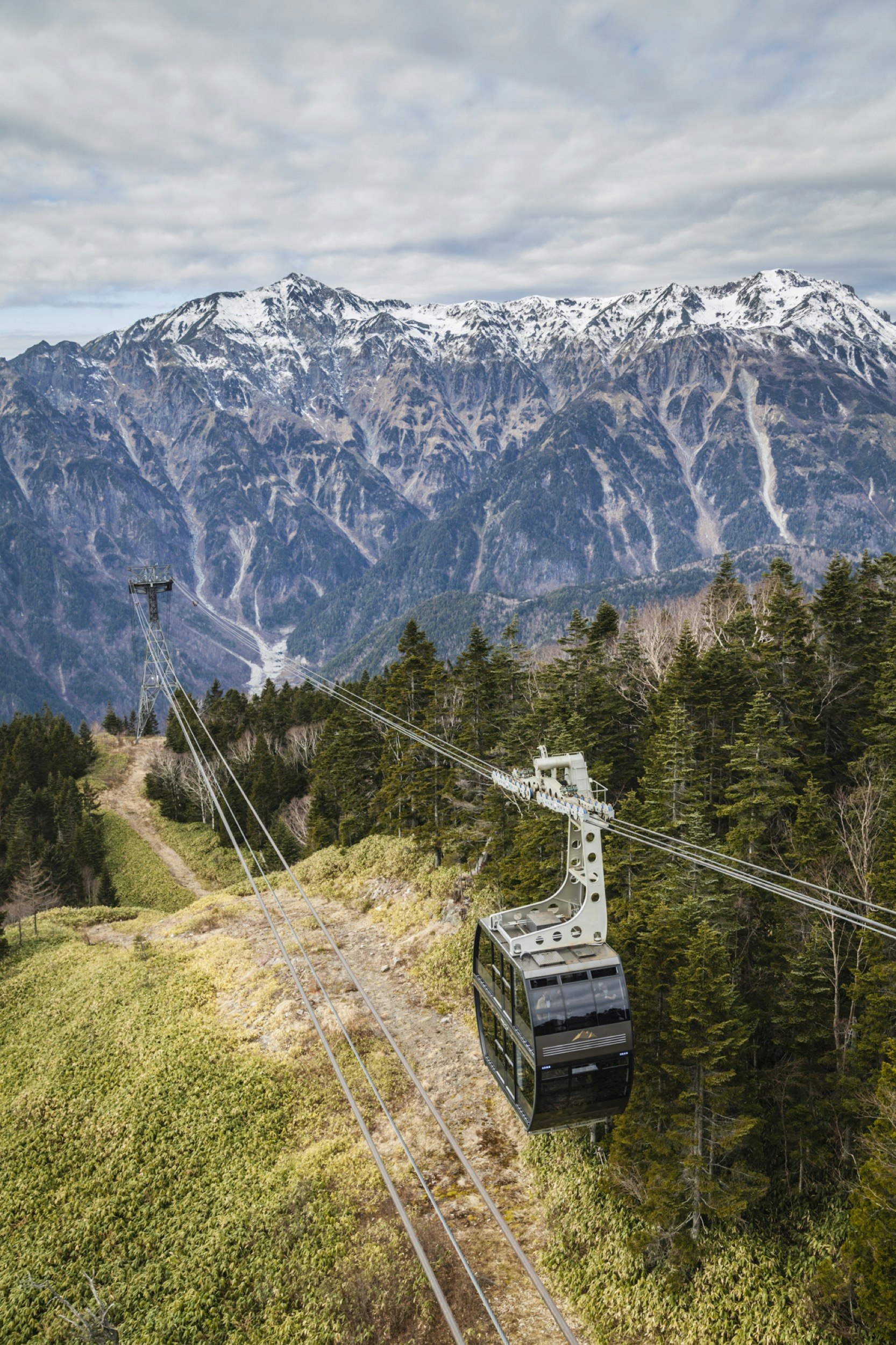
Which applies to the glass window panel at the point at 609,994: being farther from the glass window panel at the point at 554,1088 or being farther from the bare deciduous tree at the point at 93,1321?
the bare deciduous tree at the point at 93,1321

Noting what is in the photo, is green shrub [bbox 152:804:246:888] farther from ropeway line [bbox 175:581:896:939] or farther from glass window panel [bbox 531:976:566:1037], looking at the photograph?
glass window panel [bbox 531:976:566:1037]

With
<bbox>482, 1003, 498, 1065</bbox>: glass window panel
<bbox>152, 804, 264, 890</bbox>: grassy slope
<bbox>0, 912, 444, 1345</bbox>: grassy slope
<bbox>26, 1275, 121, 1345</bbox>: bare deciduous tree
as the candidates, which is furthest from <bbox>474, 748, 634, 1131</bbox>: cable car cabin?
<bbox>152, 804, 264, 890</bbox>: grassy slope

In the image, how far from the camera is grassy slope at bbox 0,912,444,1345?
23.4 metres

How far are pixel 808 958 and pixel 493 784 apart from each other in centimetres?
2063

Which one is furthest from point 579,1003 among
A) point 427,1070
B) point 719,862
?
point 427,1070

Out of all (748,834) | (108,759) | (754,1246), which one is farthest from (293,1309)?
(108,759)

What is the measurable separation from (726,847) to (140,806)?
69.5 m

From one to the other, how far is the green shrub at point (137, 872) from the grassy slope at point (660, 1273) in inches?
1862

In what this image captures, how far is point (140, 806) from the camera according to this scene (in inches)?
3393

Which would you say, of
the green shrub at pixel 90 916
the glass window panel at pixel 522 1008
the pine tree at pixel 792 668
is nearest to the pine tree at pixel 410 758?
the green shrub at pixel 90 916

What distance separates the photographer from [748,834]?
112 ft

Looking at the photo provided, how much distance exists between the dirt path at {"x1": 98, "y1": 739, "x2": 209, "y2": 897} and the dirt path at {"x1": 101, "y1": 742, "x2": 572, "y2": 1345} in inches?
839

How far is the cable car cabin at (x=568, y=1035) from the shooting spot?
20734mm

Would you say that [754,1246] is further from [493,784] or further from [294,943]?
[294,943]
